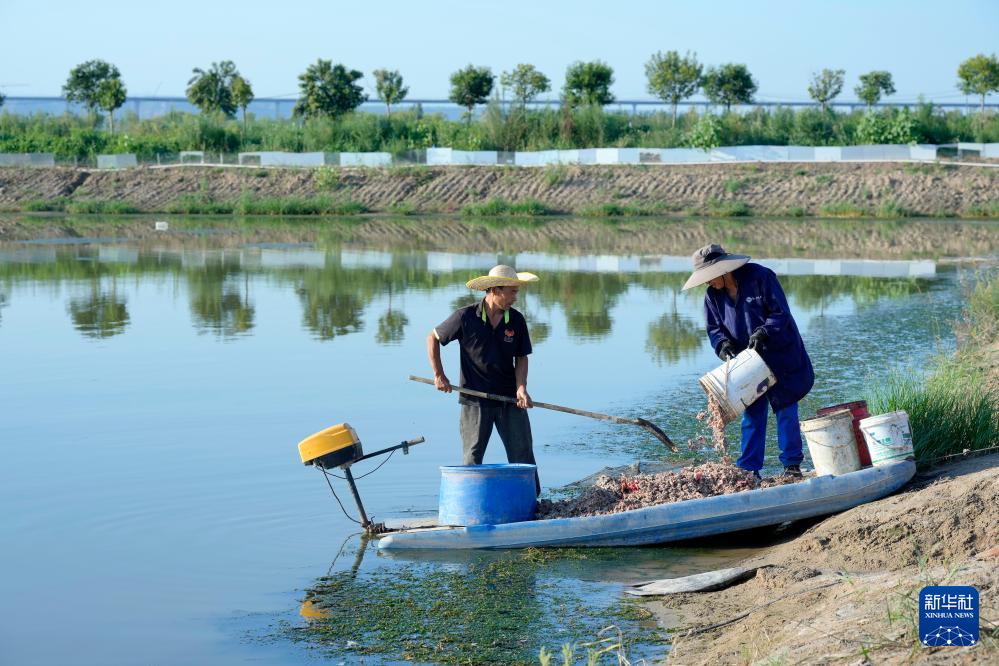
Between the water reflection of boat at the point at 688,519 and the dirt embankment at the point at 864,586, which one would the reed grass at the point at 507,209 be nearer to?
the dirt embankment at the point at 864,586

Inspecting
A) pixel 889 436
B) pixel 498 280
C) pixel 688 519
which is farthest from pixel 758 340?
pixel 498 280

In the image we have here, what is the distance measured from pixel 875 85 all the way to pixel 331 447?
74.4 m

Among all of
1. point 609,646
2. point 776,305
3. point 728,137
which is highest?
point 728,137

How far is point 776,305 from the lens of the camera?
317 inches

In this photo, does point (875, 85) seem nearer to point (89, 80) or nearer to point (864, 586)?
point (89, 80)

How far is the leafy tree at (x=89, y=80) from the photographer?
74.7 metres

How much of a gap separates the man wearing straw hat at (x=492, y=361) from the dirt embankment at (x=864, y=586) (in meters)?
1.84

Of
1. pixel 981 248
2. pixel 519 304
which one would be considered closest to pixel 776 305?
pixel 519 304

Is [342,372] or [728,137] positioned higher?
[728,137]

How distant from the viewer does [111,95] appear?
232ft

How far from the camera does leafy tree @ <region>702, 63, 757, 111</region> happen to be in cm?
6931

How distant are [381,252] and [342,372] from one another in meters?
17.3

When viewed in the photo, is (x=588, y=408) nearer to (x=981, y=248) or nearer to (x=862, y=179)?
(x=981, y=248)

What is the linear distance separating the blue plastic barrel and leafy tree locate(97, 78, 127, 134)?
67126 mm
